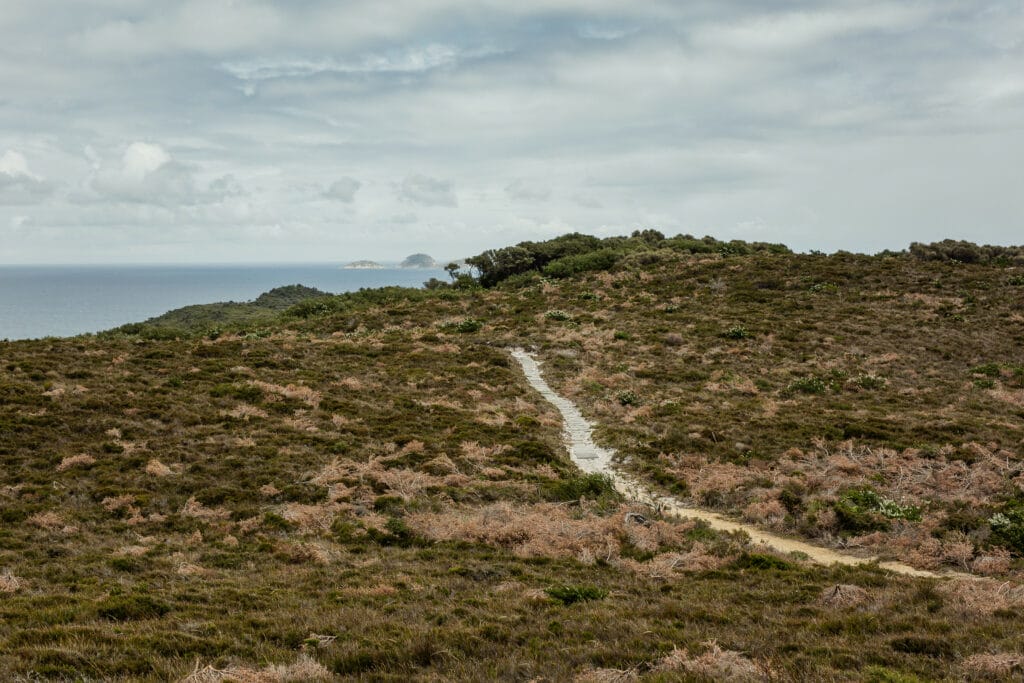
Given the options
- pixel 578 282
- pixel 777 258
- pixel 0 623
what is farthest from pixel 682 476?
pixel 777 258

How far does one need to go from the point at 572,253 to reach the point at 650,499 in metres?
58.7

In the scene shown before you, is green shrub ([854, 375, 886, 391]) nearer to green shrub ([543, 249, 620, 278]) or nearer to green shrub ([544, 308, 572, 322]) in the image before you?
green shrub ([544, 308, 572, 322])

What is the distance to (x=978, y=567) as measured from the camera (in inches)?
494

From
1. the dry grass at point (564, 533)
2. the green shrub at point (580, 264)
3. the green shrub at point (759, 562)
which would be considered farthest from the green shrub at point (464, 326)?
the green shrub at point (759, 562)

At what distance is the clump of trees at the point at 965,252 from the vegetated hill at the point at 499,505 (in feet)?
68.2

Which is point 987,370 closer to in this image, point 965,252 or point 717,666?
point 717,666

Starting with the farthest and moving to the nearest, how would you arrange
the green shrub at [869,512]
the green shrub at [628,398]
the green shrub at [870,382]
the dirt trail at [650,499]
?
the green shrub at [870,382] < the green shrub at [628,398] < the green shrub at [869,512] < the dirt trail at [650,499]

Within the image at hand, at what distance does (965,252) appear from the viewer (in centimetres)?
5841

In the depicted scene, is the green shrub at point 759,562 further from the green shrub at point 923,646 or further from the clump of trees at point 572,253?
the clump of trees at point 572,253

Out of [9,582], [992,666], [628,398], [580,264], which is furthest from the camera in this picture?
[580,264]

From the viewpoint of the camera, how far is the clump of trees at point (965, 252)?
5731 centimetres

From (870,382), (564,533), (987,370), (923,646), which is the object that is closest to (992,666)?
(923,646)

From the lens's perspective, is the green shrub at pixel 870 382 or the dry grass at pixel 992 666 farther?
the green shrub at pixel 870 382

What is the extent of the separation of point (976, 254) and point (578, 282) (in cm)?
3865
